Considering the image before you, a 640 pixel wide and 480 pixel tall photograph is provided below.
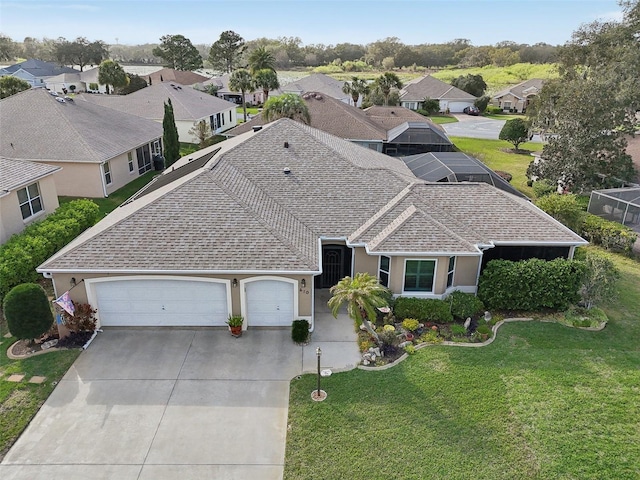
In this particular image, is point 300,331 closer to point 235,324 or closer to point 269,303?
point 269,303

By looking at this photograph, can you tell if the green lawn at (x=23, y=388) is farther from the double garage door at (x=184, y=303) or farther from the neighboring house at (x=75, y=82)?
the neighboring house at (x=75, y=82)

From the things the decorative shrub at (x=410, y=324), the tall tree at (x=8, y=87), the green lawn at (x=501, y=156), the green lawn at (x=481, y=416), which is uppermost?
the tall tree at (x=8, y=87)

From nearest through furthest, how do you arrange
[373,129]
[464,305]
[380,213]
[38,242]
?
[464,305] → [38,242] → [380,213] → [373,129]

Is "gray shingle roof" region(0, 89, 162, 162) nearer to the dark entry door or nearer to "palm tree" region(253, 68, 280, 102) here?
the dark entry door

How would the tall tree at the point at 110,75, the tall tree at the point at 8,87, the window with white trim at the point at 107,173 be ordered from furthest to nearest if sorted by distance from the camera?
the tall tree at the point at 110,75 < the tall tree at the point at 8,87 < the window with white trim at the point at 107,173

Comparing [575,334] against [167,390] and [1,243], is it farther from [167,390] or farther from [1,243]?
[1,243]

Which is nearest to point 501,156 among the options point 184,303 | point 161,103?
point 161,103

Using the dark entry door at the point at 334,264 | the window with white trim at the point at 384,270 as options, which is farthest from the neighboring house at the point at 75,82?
the window with white trim at the point at 384,270

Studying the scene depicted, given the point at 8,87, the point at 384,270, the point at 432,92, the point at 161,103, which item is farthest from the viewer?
the point at 432,92
